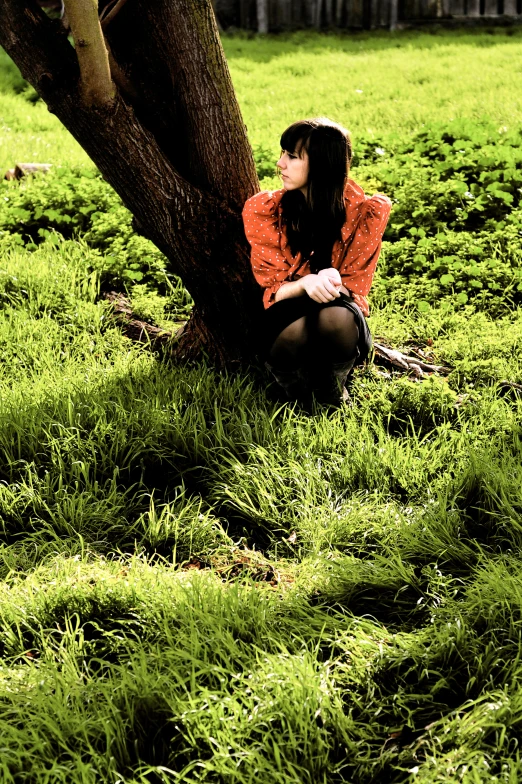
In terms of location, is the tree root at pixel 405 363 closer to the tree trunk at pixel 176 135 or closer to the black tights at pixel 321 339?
the black tights at pixel 321 339

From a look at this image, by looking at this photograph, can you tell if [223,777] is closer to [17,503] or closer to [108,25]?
[17,503]

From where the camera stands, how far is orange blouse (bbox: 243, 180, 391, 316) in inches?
143

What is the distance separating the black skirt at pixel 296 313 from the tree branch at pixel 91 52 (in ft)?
3.66

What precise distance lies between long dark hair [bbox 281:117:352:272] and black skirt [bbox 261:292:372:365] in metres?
0.19

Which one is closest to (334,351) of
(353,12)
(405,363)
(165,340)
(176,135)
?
(405,363)

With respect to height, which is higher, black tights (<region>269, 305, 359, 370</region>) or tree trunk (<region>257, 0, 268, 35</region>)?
tree trunk (<region>257, 0, 268, 35</region>)

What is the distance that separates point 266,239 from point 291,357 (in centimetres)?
52

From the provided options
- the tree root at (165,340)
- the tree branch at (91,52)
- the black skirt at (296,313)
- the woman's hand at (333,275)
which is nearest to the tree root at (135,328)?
the tree root at (165,340)

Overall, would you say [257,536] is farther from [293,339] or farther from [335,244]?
[335,244]

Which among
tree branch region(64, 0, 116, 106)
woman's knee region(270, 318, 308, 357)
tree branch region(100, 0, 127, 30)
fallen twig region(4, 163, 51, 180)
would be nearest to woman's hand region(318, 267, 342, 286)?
woman's knee region(270, 318, 308, 357)

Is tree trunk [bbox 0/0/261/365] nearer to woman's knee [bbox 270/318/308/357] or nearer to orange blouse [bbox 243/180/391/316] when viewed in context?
orange blouse [bbox 243/180/391/316]

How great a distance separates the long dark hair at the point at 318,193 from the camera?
11.3 feet

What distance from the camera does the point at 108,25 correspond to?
12.4 ft

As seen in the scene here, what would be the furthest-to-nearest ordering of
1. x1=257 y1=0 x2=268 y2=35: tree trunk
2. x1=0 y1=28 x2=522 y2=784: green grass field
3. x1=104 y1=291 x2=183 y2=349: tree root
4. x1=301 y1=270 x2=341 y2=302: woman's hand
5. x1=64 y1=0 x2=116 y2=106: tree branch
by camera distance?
x1=257 y1=0 x2=268 y2=35: tree trunk, x1=104 y1=291 x2=183 y2=349: tree root, x1=301 y1=270 x2=341 y2=302: woman's hand, x1=64 y1=0 x2=116 y2=106: tree branch, x1=0 y1=28 x2=522 y2=784: green grass field
